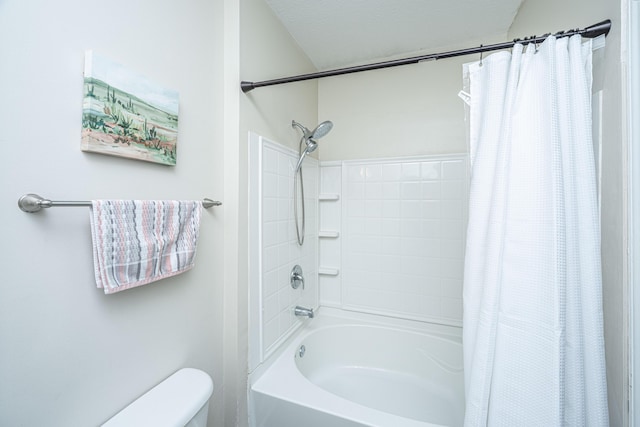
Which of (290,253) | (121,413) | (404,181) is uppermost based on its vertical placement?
(404,181)

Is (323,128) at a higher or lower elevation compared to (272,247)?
higher

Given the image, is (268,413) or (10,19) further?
(268,413)

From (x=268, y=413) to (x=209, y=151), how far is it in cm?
126

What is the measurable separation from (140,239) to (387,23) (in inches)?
69.4

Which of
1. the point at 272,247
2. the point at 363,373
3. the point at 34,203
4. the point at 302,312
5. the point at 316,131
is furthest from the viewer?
the point at 363,373

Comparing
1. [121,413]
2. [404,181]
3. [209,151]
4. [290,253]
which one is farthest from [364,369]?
[209,151]

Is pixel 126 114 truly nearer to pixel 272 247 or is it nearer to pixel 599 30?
pixel 272 247

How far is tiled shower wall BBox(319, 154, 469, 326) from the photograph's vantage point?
70.0 inches

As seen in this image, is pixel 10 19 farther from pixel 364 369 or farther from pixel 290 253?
pixel 364 369

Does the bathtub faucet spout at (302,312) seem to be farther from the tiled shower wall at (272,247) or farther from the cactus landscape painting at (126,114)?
the cactus landscape painting at (126,114)

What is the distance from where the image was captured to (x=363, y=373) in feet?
6.13

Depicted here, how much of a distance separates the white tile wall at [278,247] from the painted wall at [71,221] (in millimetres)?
412

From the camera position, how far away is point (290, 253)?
166 centimetres

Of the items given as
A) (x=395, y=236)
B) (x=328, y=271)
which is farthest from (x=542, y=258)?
(x=328, y=271)
